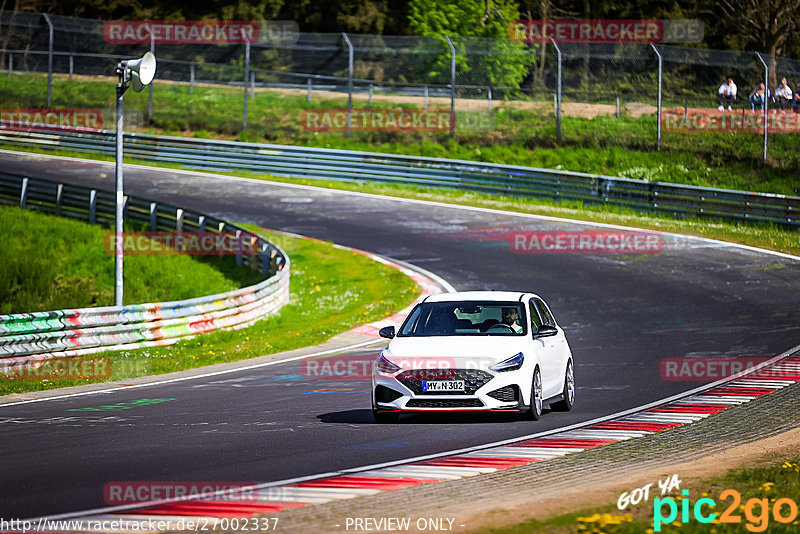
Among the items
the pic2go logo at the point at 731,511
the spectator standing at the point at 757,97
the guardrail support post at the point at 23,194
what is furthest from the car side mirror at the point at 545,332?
the guardrail support post at the point at 23,194

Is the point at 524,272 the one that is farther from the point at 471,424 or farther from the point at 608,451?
the point at 608,451

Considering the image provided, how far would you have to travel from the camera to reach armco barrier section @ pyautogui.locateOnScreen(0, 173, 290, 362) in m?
17.4

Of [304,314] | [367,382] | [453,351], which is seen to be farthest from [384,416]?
[304,314]

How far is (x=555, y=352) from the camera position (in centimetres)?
1281

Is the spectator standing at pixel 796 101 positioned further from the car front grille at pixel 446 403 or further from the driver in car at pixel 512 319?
the car front grille at pixel 446 403

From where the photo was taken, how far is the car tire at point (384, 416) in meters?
12.0

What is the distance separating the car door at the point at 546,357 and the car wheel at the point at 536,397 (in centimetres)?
12

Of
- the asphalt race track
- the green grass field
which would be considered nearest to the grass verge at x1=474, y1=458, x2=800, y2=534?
the asphalt race track

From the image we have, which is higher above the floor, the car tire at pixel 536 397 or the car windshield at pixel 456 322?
the car windshield at pixel 456 322

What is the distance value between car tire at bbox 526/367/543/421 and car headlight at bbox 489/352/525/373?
25 centimetres

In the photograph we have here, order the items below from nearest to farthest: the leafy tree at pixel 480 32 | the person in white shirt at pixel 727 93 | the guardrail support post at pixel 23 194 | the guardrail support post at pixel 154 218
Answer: the guardrail support post at pixel 154 218 < the guardrail support post at pixel 23 194 < the person in white shirt at pixel 727 93 < the leafy tree at pixel 480 32

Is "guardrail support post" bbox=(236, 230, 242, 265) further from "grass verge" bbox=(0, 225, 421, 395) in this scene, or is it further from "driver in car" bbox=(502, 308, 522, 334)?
"driver in car" bbox=(502, 308, 522, 334)

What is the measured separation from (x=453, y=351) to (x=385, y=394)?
0.84 meters

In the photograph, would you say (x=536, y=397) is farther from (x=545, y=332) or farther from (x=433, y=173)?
(x=433, y=173)
